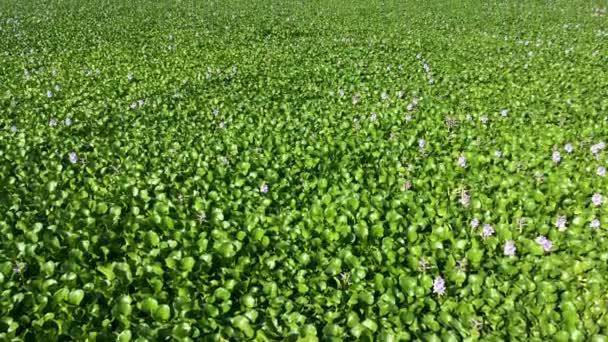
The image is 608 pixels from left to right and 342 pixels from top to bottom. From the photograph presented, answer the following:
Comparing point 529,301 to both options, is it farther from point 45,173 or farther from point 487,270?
point 45,173

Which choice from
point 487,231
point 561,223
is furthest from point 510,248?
point 561,223

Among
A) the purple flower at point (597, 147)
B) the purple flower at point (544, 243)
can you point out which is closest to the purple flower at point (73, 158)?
the purple flower at point (544, 243)

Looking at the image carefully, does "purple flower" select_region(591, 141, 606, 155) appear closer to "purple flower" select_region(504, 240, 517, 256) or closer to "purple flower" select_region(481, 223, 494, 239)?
"purple flower" select_region(481, 223, 494, 239)

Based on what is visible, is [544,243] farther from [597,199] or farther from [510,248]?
[597,199]

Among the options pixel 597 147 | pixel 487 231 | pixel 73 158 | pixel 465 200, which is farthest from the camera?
pixel 597 147

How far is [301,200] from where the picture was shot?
13.3ft

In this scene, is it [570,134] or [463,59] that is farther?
[463,59]

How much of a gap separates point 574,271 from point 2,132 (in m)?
5.59

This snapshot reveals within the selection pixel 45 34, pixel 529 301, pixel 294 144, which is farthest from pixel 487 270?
pixel 45 34

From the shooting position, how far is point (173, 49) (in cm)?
991

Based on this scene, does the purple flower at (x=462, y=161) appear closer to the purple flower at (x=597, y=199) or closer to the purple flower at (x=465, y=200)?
the purple flower at (x=465, y=200)

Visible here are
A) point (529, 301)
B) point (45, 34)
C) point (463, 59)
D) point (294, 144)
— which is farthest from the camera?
point (45, 34)

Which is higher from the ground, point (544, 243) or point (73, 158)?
point (544, 243)

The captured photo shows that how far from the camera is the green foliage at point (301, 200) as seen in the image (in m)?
2.72
